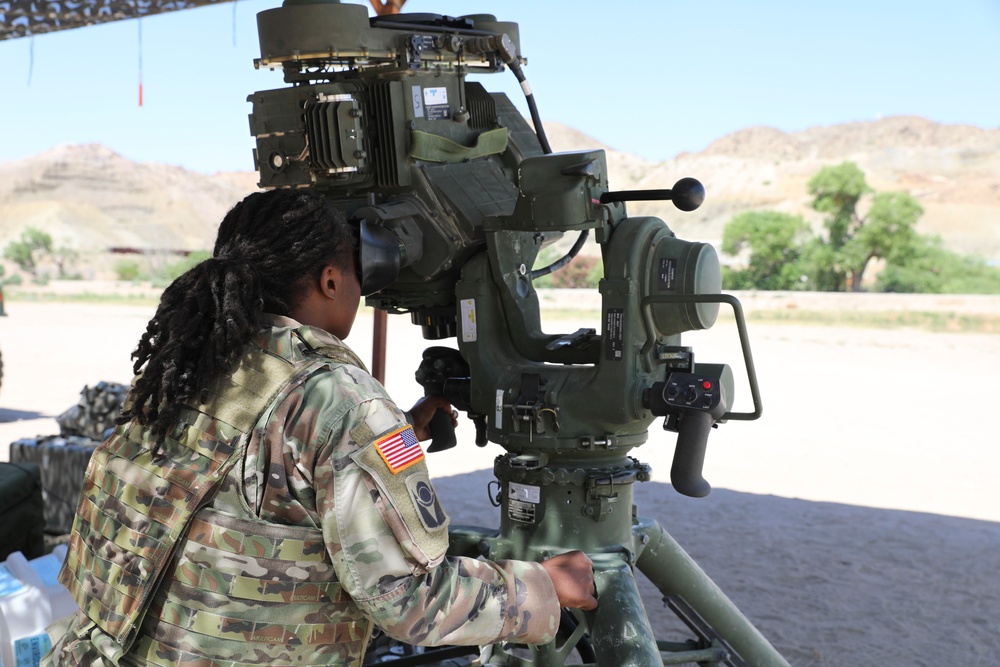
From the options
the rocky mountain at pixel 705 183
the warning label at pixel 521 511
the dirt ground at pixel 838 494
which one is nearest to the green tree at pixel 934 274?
the dirt ground at pixel 838 494

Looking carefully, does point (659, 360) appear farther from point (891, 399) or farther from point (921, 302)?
point (921, 302)

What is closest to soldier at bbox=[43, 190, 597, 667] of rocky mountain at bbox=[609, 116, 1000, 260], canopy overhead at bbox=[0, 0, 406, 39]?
canopy overhead at bbox=[0, 0, 406, 39]

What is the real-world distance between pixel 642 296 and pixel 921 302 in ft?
62.4

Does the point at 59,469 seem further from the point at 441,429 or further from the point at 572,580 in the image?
the point at 572,580

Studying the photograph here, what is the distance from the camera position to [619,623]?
2.90 m

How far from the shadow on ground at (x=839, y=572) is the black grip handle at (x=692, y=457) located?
185 centimetres

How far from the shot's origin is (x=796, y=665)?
4223 millimetres

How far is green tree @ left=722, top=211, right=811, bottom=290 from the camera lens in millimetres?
29344

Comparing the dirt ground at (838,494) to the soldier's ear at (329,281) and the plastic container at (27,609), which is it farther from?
the soldier's ear at (329,281)

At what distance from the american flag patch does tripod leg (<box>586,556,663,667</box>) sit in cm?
120

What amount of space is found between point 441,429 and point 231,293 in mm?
1461

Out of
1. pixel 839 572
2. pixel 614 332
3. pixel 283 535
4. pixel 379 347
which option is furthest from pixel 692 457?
pixel 379 347

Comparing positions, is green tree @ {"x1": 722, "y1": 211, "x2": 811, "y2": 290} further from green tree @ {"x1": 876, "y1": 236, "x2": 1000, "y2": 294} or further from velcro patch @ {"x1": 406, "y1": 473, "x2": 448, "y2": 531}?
velcro patch @ {"x1": 406, "y1": 473, "x2": 448, "y2": 531}

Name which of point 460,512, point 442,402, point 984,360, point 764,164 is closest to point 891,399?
point 984,360
